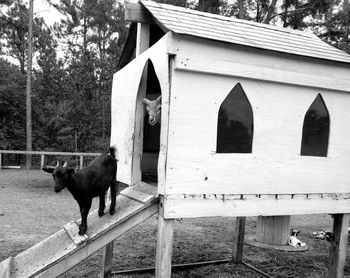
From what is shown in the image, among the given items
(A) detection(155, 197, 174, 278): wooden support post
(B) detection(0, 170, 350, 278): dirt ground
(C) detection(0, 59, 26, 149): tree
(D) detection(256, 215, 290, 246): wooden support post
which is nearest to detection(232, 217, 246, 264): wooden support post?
(B) detection(0, 170, 350, 278): dirt ground

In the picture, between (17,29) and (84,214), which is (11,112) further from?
(84,214)

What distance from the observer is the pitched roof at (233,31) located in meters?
3.70

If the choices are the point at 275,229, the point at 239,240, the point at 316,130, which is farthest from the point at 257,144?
the point at 275,229

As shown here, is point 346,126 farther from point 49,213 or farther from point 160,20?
point 49,213

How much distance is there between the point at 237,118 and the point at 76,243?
6.66ft

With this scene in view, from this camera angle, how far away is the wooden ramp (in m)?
3.40

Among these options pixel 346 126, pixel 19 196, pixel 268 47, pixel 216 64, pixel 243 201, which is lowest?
pixel 19 196

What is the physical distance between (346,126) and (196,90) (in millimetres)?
2181

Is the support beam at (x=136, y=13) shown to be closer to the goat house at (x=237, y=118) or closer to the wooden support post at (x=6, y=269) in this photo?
the goat house at (x=237, y=118)

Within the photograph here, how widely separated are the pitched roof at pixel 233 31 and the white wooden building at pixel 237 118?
22 millimetres

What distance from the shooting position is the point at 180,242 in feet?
23.8

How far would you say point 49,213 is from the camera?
8953 mm

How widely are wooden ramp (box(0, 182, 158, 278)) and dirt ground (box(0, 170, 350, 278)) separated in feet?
6.06

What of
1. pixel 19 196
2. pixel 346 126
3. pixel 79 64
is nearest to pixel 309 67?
pixel 346 126
